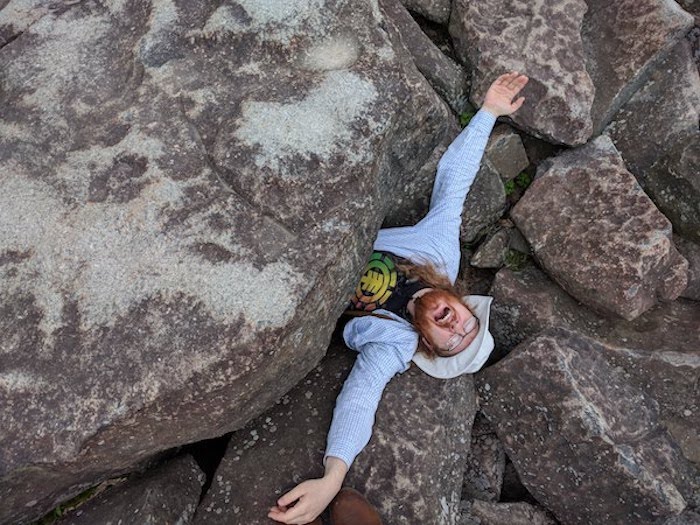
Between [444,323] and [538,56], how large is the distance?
5.41 feet

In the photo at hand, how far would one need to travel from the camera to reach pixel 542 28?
11.7 ft

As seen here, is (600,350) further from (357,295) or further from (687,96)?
(687,96)

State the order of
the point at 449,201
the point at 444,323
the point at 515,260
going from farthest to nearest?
1. the point at 515,260
2. the point at 449,201
3. the point at 444,323

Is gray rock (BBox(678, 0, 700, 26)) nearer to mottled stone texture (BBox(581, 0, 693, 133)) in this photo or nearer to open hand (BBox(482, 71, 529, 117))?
mottled stone texture (BBox(581, 0, 693, 133))

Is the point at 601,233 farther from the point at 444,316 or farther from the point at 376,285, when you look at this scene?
the point at 376,285

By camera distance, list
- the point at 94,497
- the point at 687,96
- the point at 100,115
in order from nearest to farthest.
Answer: the point at 100,115
the point at 94,497
the point at 687,96

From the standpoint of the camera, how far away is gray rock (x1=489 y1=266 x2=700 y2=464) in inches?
130

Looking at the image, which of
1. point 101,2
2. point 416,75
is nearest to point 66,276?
point 101,2

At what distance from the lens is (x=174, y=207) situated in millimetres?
2453

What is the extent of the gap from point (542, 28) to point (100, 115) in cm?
246

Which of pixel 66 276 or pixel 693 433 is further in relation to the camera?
pixel 693 433

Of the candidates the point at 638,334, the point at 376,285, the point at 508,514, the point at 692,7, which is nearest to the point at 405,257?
the point at 376,285

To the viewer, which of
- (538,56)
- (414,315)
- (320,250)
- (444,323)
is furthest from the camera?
(538,56)

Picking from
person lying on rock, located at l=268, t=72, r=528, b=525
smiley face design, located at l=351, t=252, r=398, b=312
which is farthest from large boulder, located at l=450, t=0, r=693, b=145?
smiley face design, located at l=351, t=252, r=398, b=312
